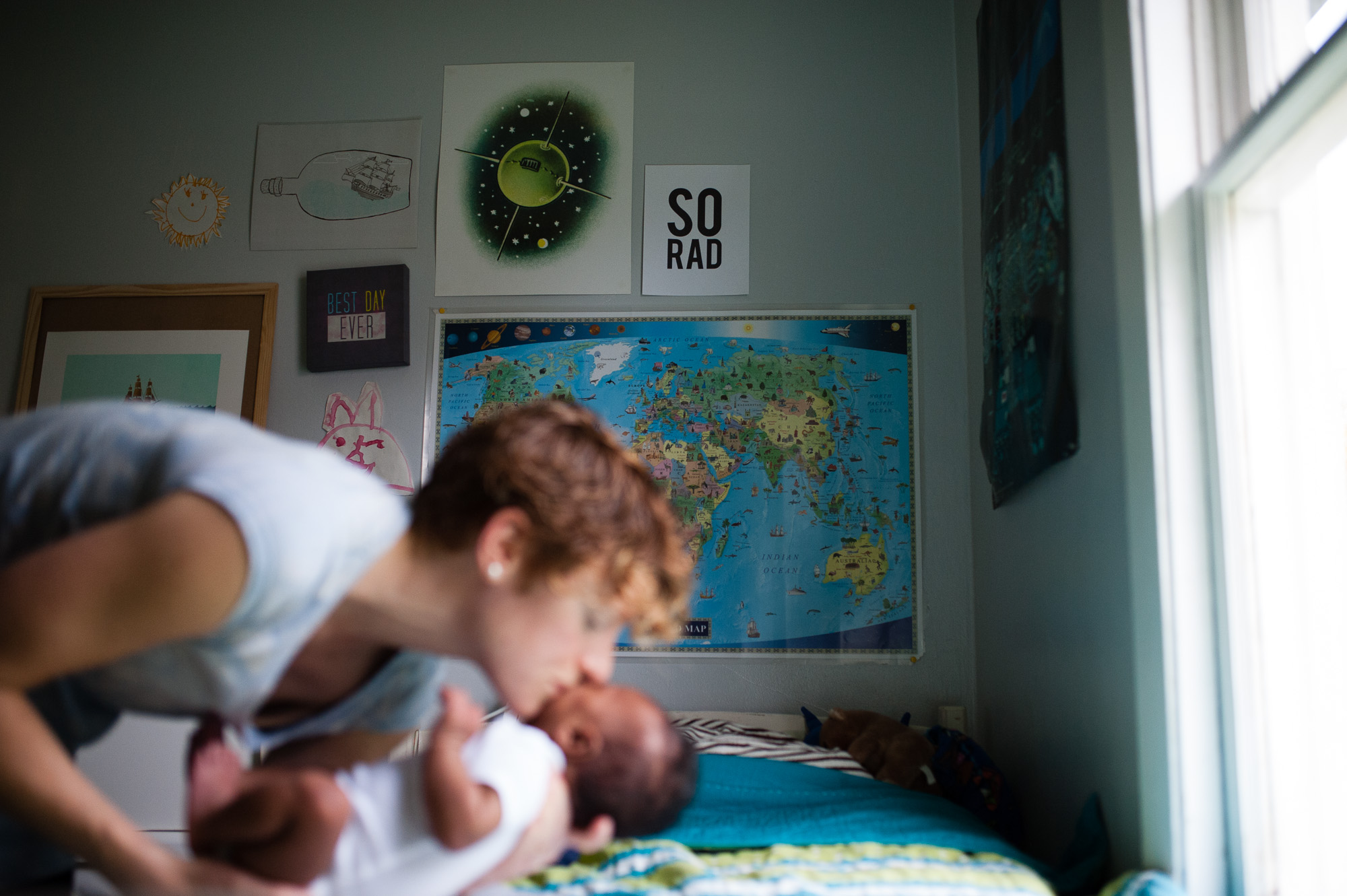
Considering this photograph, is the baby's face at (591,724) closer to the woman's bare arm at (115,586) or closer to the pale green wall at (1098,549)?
the woman's bare arm at (115,586)

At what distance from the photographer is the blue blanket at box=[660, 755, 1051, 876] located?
1.41 metres

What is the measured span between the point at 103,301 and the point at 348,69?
95 centimetres

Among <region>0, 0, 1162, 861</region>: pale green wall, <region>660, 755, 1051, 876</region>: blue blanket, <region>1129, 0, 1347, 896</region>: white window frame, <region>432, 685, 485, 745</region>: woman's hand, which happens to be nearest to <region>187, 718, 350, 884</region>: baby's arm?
<region>432, 685, 485, 745</region>: woman's hand

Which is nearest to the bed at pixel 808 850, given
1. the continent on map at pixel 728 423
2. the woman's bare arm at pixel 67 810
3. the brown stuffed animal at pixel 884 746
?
the brown stuffed animal at pixel 884 746

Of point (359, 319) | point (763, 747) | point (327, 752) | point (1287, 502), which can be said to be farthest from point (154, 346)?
point (1287, 502)

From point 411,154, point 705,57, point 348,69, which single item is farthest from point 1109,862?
point 348,69

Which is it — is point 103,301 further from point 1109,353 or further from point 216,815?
point 1109,353

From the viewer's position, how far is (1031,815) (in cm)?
187

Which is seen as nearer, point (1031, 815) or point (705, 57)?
point (1031, 815)

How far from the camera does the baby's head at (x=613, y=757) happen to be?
99cm

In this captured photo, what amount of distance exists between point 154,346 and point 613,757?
222 cm

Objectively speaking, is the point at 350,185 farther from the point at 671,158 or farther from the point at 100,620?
the point at 100,620

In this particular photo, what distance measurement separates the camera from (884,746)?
1.95m

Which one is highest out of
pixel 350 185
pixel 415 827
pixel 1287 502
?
pixel 350 185
